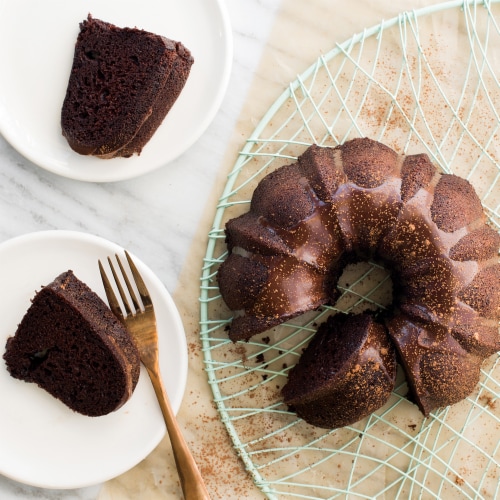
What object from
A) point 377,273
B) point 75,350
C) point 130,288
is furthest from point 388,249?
point 75,350

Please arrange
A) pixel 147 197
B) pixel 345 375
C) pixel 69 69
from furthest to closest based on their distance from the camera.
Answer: pixel 147 197, pixel 69 69, pixel 345 375

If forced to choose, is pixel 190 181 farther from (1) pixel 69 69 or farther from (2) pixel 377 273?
(2) pixel 377 273

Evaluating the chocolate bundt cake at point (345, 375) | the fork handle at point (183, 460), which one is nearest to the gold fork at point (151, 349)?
A: the fork handle at point (183, 460)

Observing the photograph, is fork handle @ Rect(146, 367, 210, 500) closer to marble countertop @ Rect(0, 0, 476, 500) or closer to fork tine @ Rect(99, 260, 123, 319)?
marble countertop @ Rect(0, 0, 476, 500)

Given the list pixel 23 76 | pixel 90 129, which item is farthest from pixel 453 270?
pixel 23 76

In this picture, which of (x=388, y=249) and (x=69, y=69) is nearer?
(x=388, y=249)

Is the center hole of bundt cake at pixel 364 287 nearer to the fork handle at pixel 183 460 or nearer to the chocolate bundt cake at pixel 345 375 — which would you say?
the chocolate bundt cake at pixel 345 375

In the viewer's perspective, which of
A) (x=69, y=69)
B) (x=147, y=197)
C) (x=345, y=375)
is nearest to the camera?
(x=345, y=375)
